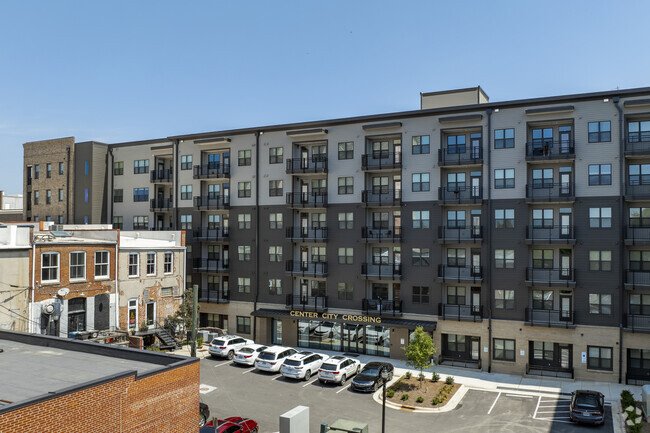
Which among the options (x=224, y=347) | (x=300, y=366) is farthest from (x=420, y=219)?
(x=224, y=347)

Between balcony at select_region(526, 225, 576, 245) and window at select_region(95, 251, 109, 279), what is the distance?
3148 cm

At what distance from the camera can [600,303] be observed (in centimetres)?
3434

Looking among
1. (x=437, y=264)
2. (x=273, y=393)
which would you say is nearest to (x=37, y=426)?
(x=273, y=393)

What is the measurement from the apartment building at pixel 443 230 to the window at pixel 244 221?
14 cm

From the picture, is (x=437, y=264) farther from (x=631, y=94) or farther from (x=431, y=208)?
(x=631, y=94)

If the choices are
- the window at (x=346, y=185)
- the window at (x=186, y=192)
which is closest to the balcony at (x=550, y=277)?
the window at (x=346, y=185)

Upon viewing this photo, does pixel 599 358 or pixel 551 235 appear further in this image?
pixel 551 235

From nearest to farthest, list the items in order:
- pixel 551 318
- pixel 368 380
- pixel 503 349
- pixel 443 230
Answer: pixel 368 380, pixel 551 318, pixel 503 349, pixel 443 230

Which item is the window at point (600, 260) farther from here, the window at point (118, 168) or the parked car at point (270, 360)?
the window at point (118, 168)

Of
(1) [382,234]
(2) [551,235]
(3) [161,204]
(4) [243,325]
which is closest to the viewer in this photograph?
(2) [551,235]

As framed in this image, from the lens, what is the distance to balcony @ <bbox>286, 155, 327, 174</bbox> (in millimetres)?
42969

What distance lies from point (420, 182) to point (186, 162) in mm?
23390

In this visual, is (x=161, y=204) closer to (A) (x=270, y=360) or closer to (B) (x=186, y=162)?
(B) (x=186, y=162)

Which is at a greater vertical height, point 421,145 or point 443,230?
point 421,145
